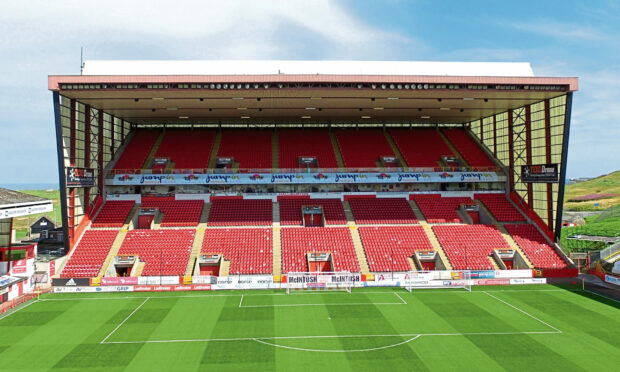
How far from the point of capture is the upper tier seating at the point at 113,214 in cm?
4328

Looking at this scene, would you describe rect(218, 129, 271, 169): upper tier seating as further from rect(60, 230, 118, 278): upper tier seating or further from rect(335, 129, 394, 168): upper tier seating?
rect(60, 230, 118, 278): upper tier seating

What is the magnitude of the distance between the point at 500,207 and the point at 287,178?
2546 cm

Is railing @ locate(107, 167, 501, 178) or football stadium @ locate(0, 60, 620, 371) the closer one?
football stadium @ locate(0, 60, 620, 371)

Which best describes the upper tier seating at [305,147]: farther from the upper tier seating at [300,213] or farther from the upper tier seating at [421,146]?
the upper tier seating at [421,146]

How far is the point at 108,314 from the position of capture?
2827cm

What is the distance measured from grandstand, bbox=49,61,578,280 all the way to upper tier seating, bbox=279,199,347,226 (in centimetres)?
19

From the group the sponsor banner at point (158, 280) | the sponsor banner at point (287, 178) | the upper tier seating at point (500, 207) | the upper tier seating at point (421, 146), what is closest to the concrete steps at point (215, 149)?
the sponsor banner at point (287, 178)

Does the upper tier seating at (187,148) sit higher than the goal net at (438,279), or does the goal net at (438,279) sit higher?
the upper tier seating at (187,148)

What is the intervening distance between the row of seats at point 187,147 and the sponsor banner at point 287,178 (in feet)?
10.4

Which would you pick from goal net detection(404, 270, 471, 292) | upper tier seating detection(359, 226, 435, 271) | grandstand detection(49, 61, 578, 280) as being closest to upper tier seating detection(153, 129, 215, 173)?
grandstand detection(49, 61, 578, 280)

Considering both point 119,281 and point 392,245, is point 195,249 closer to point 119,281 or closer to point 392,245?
point 119,281

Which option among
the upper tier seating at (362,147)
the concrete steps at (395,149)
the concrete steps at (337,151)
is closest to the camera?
the concrete steps at (337,151)

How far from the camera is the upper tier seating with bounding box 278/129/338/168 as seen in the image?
165 feet

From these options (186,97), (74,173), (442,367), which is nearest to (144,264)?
(74,173)
